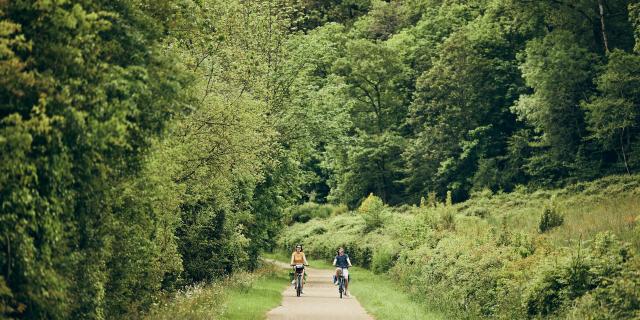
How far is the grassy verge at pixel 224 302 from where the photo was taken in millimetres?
18052

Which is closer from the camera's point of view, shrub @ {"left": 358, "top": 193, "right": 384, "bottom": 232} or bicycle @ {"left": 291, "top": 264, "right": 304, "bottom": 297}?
bicycle @ {"left": 291, "top": 264, "right": 304, "bottom": 297}

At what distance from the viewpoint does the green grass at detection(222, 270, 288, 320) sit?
20.9 meters

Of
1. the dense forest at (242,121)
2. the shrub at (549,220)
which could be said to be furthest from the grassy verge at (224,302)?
the shrub at (549,220)

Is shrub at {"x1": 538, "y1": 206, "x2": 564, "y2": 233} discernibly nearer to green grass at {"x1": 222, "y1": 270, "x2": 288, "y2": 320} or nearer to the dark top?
the dark top

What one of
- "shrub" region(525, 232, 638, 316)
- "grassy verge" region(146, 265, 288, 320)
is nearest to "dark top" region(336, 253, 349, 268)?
"grassy verge" region(146, 265, 288, 320)

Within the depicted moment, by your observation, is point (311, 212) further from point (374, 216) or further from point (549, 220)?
point (549, 220)

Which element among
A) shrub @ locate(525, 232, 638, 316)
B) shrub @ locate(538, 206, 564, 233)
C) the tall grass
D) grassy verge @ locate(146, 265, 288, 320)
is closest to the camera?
shrub @ locate(525, 232, 638, 316)

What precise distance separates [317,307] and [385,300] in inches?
116

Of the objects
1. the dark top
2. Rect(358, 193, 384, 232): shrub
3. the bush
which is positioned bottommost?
the bush

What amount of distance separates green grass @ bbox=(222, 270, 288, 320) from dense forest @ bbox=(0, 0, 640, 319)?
162 cm

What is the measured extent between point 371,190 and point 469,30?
1945 cm

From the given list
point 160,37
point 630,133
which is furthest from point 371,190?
point 160,37

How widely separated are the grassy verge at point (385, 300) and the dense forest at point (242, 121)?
5.16m

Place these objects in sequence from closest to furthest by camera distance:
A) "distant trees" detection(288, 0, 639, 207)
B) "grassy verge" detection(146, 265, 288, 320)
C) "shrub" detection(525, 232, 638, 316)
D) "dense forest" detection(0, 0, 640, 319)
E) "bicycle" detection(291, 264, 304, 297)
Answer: "dense forest" detection(0, 0, 640, 319) < "shrub" detection(525, 232, 638, 316) < "grassy verge" detection(146, 265, 288, 320) < "bicycle" detection(291, 264, 304, 297) < "distant trees" detection(288, 0, 639, 207)
